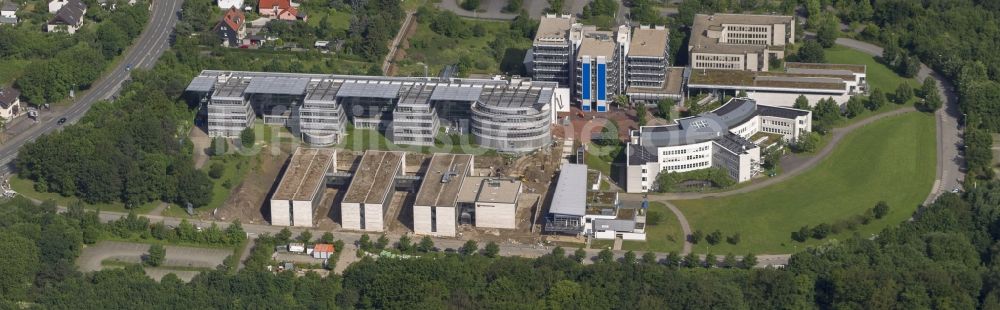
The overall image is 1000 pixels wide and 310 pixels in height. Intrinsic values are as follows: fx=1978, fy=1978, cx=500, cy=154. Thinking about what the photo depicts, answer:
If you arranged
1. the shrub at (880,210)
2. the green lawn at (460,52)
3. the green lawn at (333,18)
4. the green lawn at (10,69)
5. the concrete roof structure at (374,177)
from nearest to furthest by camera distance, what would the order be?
the shrub at (880,210), the concrete roof structure at (374,177), the green lawn at (10,69), the green lawn at (460,52), the green lawn at (333,18)

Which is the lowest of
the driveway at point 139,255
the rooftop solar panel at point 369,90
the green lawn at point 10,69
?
the driveway at point 139,255

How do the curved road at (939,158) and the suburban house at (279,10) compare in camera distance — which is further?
the suburban house at (279,10)

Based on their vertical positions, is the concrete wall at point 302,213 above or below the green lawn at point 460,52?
below

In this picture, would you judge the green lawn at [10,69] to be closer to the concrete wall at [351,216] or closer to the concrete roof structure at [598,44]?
the concrete wall at [351,216]

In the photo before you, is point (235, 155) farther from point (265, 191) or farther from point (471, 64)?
point (471, 64)

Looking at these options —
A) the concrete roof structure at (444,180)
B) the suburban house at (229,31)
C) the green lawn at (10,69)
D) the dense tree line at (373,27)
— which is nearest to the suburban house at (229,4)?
the suburban house at (229,31)

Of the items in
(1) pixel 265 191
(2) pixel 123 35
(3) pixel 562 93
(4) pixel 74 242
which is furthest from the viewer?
(2) pixel 123 35

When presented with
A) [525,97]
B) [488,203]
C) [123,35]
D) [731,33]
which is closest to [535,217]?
[488,203]

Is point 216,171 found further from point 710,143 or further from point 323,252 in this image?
point 710,143
